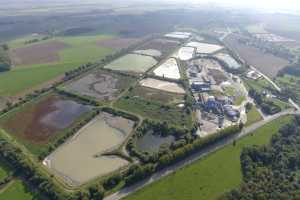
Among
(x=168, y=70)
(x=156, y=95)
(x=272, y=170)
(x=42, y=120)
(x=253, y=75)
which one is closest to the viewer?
(x=272, y=170)

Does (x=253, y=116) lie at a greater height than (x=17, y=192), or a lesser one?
greater

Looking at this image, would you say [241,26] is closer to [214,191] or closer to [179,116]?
[179,116]

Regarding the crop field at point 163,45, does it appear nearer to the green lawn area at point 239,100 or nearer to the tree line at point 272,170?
the green lawn area at point 239,100

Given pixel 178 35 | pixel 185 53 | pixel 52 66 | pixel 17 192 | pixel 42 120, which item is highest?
pixel 178 35

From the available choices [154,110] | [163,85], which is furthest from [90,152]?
[163,85]

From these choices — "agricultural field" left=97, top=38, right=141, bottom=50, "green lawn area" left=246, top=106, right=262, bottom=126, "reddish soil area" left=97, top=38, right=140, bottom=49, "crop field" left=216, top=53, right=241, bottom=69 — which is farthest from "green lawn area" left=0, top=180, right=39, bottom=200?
"reddish soil area" left=97, top=38, right=140, bottom=49

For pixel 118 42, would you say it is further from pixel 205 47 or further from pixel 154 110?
pixel 154 110

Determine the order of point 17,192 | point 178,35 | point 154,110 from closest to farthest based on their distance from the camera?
point 17,192
point 154,110
point 178,35
